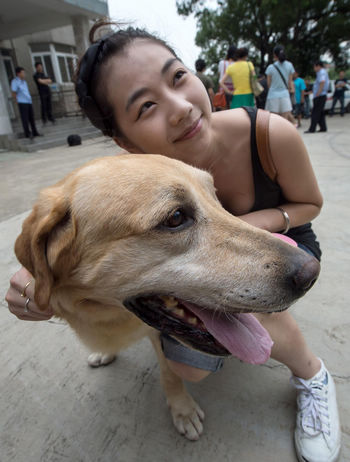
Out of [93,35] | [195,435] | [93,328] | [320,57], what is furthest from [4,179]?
[320,57]

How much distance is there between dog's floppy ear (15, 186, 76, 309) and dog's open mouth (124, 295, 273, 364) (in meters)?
0.34

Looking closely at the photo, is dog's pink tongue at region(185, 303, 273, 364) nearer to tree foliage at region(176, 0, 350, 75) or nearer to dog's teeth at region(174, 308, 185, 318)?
dog's teeth at region(174, 308, 185, 318)

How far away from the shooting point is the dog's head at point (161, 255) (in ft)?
3.67

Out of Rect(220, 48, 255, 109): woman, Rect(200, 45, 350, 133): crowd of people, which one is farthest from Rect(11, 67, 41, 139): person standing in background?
Rect(220, 48, 255, 109): woman

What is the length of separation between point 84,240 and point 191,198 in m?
0.49

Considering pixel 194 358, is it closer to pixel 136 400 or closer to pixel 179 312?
pixel 179 312

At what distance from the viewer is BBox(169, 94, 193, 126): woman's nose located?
1.52m

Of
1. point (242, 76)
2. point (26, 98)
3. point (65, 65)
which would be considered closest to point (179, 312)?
point (242, 76)

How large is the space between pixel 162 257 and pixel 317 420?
1.12m

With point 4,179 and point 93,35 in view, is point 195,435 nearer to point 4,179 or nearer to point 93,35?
point 93,35

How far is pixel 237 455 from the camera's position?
138cm

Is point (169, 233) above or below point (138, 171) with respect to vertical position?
below

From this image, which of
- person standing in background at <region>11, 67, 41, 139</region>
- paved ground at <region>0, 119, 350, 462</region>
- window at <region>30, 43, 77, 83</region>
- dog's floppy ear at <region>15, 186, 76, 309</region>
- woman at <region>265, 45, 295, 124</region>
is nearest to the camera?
dog's floppy ear at <region>15, 186, 76, 309</region>

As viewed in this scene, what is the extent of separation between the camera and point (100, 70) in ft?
5.54
